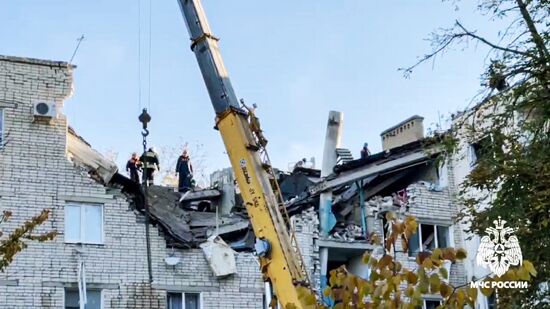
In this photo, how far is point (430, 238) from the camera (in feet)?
88.3

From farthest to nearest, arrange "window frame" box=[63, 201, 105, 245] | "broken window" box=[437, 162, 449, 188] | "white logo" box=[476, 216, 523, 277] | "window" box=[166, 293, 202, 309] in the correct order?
"broken window" box=[437, 162, 449, 188], "window" box=[166, 293, 202, 309], "window frame" box=[63, 201, 105, 245], "white logo" box=[476, 216, 523, 277]

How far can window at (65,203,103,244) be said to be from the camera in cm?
2298

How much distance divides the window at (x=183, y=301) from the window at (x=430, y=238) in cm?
574

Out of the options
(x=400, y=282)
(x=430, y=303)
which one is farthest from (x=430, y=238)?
(x=400, y=282)

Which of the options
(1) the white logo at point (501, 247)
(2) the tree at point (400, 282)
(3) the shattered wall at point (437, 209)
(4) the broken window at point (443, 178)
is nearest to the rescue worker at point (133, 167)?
(3) the shattered wall at point (437, 209)

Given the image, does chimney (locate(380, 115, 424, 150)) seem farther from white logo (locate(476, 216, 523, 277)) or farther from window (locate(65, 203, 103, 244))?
white logo (locate(476, 216, 523, 277))

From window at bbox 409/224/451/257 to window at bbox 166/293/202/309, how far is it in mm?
5740

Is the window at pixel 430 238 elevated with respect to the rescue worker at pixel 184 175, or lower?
lower

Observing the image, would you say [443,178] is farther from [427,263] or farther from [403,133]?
[427,263]

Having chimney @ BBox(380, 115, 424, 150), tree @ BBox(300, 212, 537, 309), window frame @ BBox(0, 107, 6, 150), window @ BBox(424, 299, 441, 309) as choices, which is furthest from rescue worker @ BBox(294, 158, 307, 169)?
tree @ BBox(300, 212, 537, 309)

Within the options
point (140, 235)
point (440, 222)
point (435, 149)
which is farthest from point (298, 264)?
point (440, 222)

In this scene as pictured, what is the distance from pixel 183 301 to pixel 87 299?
84.0 inches

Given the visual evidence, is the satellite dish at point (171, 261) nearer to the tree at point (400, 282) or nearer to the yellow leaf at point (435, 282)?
the tree at point (400, 282)

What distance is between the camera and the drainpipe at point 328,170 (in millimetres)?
25062
